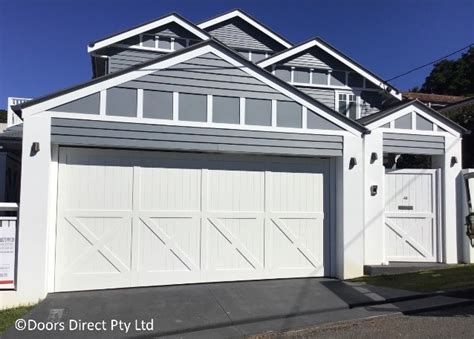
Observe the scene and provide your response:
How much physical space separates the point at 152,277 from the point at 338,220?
3441 millimetres

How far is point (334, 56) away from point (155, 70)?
26.3ft

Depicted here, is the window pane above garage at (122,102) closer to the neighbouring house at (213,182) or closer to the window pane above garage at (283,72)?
the neighbouring house at (213,182)

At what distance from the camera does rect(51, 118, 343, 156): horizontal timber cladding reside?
Result: 6.87m

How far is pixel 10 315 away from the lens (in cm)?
583

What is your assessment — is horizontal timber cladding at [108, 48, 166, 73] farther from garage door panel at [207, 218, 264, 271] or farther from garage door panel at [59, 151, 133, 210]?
garage door panel at [207, 218, 264, 271]

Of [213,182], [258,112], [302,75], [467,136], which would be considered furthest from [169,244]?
[467,136]

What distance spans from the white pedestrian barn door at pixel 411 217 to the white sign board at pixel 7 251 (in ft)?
21.2

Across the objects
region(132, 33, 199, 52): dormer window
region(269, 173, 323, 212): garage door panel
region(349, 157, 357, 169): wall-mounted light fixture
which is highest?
region(132, 33, 199, 52): dormer window

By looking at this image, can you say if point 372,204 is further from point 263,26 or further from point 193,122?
point 263,26

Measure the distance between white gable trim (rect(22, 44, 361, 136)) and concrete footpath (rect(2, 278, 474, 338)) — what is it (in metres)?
2.82

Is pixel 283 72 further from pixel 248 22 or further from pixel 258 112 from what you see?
pixel 258 112


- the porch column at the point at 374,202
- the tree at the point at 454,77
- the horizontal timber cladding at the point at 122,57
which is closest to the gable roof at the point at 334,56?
the horizontal timber cladding at the point at 122,57

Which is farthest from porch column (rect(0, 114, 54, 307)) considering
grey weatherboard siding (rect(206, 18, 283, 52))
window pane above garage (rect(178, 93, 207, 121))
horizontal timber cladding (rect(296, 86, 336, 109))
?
grey weatherboard siding (rect(206, 18, 283, 52))

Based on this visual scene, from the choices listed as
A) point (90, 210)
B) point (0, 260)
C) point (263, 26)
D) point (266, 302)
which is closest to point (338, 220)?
point (266, 302)
